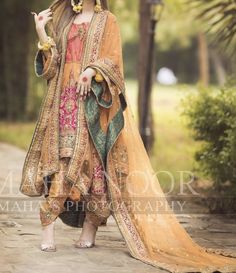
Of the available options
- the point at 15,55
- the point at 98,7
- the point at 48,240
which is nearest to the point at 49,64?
the point at 98,7

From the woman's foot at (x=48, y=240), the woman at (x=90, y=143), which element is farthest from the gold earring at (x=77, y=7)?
the woman's foot at (x=48, y=240)

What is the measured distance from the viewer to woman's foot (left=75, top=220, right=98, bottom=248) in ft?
17.6

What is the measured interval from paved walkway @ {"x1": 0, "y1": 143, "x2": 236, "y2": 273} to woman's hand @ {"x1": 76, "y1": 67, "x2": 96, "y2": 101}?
3.52ft

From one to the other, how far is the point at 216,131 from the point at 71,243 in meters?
2.70

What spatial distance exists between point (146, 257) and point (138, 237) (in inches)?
8.6

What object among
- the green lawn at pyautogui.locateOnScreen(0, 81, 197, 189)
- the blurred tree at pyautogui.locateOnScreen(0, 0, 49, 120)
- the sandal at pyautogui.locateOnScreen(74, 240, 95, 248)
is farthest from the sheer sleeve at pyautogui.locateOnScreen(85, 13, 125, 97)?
the blurred tree at pyautogui.locateOnScreen(0, 0, 49, 120)

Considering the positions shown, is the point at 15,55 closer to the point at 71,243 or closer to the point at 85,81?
the point at 71,243

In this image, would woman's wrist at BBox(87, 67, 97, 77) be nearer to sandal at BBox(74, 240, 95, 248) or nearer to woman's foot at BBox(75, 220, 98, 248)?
woman's foot at BBox(75, 220, 98, 248)

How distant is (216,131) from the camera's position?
25.5 ft

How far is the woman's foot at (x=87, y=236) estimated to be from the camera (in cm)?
537

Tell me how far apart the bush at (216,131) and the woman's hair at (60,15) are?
90.8 inches

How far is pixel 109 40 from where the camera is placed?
17.1ft

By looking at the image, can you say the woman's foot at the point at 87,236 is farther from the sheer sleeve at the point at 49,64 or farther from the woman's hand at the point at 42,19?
the woman's hand at the point at 42,19

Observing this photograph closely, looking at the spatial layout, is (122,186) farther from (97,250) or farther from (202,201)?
(202,201)
